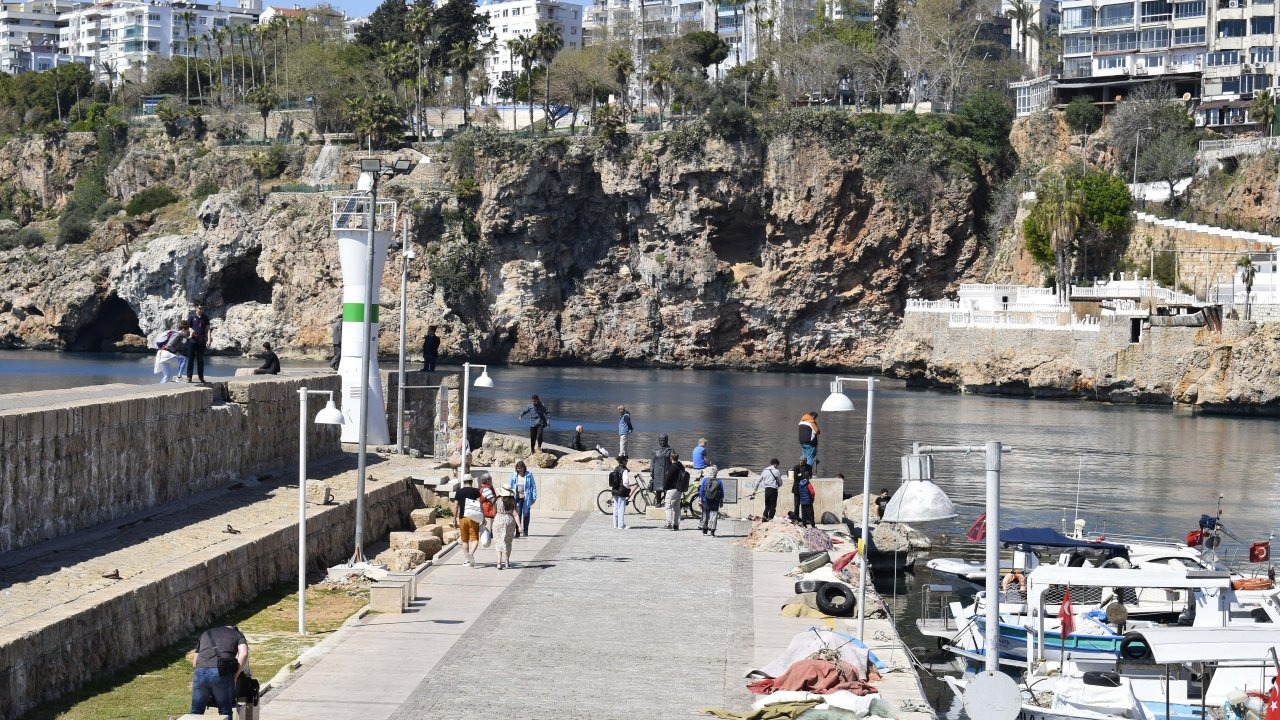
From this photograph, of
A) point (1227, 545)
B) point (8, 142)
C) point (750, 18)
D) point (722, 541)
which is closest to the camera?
point (722, 541)

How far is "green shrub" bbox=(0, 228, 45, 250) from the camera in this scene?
12055cm

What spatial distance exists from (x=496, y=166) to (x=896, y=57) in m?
32.2

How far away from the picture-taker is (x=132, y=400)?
25719 mm

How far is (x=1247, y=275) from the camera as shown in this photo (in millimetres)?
79375

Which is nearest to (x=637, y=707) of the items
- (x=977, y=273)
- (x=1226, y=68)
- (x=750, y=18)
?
(x=977, y=273)

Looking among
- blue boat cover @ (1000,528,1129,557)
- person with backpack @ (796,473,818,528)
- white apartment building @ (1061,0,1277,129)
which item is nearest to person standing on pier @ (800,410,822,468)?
person with backpack @ (796,473,818,528)

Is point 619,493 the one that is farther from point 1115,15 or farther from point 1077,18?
point 1077,18

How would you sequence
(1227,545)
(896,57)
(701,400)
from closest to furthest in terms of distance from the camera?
(1227,545), (701,400), (896,57)

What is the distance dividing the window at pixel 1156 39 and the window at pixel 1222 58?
542 cm

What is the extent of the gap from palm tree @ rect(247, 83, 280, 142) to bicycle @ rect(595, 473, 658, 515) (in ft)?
316

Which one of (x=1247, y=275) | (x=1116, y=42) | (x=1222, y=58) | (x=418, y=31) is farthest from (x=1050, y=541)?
(x=418, y=31)

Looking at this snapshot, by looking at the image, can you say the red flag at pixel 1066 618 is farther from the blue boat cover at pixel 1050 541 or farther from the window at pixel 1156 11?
the window at pixel 1156 11

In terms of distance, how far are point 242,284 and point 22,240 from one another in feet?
57.9

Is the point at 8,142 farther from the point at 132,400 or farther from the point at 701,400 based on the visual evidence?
the point at 132,400
